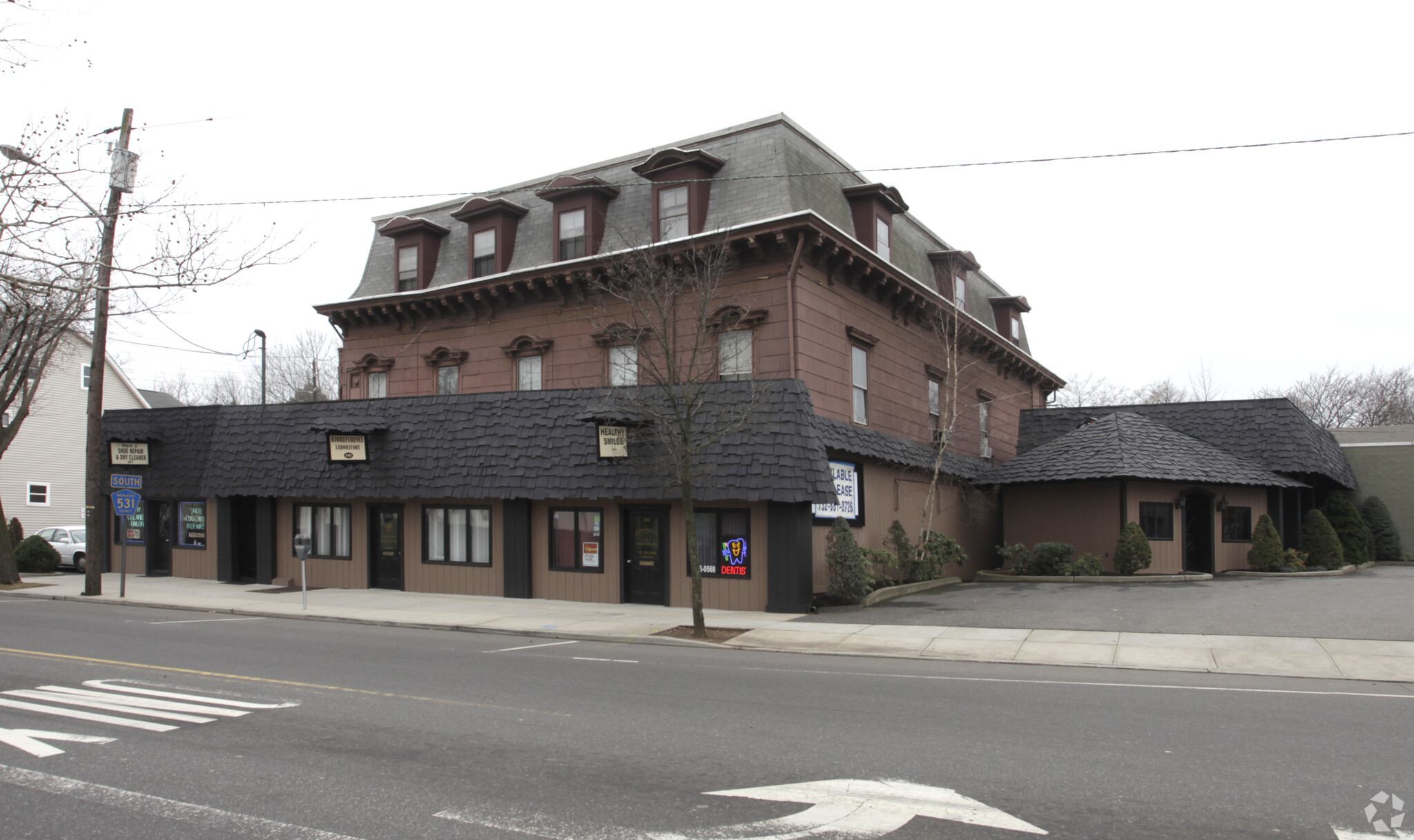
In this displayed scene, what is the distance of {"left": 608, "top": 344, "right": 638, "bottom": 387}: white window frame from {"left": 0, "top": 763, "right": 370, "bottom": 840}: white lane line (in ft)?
49.7

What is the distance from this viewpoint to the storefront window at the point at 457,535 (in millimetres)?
21219

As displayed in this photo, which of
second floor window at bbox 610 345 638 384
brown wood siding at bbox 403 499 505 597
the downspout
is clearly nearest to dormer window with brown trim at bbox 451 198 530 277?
second floor window at bbox 610 345 638 384

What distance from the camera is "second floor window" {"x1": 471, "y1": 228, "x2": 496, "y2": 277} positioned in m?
23.8

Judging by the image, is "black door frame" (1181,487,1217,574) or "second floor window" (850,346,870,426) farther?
"black door frame" (1181,487,1217,574)

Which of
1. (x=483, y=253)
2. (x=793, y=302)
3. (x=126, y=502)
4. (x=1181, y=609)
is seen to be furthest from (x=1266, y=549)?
(x=126, y=502)

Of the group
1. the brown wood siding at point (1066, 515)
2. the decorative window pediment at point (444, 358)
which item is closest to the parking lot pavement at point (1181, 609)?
the brown wood siding at point (1066, 515)

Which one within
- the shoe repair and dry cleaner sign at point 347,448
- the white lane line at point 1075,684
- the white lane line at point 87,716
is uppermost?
the shoe repair and dry cleaner sign at point 347,448

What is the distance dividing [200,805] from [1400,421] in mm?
64544

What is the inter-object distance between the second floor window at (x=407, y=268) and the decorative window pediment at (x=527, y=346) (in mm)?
3985

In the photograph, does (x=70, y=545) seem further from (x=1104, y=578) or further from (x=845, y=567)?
(x=1104, y=578)

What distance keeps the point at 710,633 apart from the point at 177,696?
783 centimetres

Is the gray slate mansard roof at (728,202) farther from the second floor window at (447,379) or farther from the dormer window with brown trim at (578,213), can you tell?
the second floor window at (447,379)

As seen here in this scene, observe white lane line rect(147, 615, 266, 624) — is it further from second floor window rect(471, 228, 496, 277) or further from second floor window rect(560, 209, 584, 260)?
second floor window rect(560, 209, 584, 260)

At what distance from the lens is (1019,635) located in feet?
46.2
